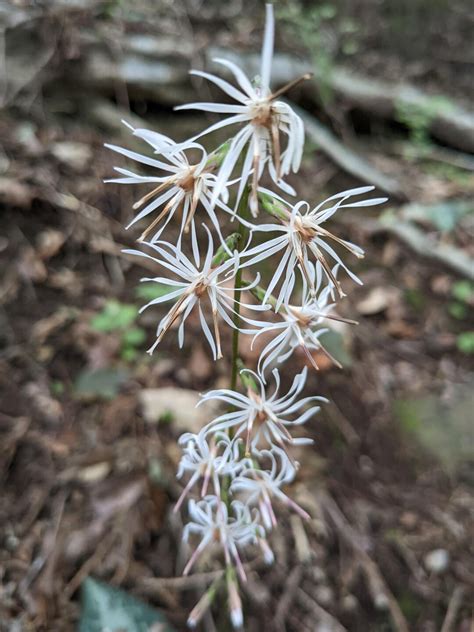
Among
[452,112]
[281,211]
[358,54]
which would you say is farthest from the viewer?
[358,54]

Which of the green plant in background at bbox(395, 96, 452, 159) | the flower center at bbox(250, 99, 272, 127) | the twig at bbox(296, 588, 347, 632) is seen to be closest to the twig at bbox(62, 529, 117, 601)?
the twig at bbox(296, 588, 347, 632)

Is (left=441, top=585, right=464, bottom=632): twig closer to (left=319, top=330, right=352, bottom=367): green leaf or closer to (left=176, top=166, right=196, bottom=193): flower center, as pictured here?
(left=319, top=330, right=352, bottom=367): green leaf

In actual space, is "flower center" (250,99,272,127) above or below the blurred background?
above

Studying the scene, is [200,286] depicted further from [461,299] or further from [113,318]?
[461,299]

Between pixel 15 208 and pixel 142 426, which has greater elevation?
pixel 15 208

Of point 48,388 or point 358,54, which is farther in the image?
point 358,54

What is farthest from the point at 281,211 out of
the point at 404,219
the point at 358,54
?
the point at 358,54

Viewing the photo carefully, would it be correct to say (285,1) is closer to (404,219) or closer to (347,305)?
(404,219)
